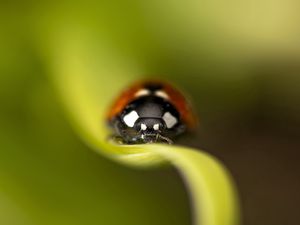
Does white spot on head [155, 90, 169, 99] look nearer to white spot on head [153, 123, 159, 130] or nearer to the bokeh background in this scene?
white spot on head [153, 123, 159, 130]

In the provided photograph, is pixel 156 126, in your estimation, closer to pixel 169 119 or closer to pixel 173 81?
pixel 169 119

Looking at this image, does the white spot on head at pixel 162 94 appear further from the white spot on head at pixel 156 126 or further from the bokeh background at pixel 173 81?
the bokeh background at pixel 173 81

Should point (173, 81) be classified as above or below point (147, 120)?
above

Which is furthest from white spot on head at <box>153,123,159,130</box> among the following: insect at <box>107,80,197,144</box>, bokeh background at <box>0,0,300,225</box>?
bokeh background at <box>0,0,300,225</box>

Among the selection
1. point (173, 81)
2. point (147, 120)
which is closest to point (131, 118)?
point (147, 120)

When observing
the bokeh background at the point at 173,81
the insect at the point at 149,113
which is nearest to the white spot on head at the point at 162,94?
the insect at the point at 149,113

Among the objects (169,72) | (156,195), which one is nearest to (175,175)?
(156,195)
